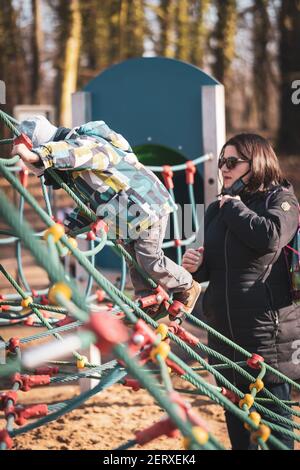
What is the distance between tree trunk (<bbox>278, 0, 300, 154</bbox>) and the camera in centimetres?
1670

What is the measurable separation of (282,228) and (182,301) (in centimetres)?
48

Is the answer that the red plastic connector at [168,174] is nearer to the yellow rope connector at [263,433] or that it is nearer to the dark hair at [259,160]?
the dark hair at [259,160]

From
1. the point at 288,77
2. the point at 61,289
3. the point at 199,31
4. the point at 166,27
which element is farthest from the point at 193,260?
the point at 288,77

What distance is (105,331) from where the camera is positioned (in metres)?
1.53

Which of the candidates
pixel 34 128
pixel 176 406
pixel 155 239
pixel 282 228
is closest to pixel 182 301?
pixel 155 239

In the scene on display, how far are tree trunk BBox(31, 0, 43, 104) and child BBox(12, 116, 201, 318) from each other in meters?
13.1

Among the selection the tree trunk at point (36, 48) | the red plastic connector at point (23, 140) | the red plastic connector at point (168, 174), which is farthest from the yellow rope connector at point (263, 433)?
the tree trunk at point (36, 48)

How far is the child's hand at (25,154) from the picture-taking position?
2.10m

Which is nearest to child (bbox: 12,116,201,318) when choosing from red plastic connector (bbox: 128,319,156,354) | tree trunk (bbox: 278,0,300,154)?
red plastic connector (bbox: 128,319,156,354)

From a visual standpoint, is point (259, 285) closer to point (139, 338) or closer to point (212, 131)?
point (139, 338)

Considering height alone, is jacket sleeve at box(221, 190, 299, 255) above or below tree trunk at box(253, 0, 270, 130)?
below

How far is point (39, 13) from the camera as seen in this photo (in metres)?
14.8

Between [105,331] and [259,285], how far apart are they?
112cm

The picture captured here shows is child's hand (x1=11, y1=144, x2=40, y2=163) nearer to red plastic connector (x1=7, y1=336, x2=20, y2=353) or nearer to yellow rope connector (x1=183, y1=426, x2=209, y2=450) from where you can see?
red plastic connector (x1=7, y1=336, x2=20, y2=353)
